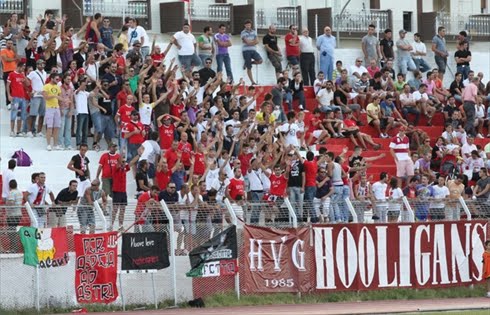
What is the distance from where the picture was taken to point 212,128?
3806 centimetres

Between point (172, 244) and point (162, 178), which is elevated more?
point (162, 178)

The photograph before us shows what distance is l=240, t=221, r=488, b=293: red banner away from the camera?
3300 cm

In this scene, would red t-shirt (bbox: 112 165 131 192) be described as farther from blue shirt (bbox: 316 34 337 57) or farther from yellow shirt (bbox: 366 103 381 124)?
blue shirt (bbox: 316 34 337 57)

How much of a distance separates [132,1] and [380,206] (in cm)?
1593

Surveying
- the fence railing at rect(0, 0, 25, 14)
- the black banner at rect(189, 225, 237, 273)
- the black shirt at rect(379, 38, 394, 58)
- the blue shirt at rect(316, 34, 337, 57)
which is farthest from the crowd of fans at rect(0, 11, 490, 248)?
the fence railing at rect(0, 0, 25, 14)

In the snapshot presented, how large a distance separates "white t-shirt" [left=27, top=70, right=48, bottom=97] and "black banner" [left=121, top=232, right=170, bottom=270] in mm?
6452

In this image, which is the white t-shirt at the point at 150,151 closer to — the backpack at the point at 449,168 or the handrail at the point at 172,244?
the handrail at the point at 172,244

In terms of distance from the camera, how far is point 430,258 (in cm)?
3469

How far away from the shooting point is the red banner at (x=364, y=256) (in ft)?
108

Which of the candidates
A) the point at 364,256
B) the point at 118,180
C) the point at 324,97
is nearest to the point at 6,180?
the point at 118,180

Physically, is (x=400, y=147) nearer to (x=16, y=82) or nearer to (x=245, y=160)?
(x=245, y=160)

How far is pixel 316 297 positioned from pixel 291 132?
7.38 metres

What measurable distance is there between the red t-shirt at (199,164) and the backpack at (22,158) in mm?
3507

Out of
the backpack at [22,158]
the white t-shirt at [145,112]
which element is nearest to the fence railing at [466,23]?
the white t-shirt at [145,112]
